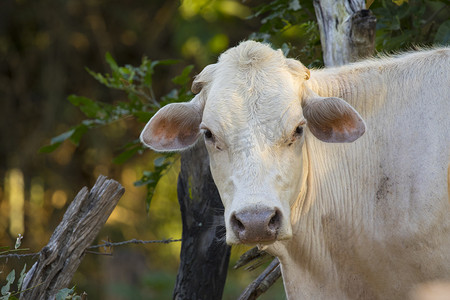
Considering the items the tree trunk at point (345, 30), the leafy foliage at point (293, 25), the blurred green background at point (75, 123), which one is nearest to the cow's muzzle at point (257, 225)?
the tree trunk at point (345, 30)

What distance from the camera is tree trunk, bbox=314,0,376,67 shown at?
15.7 feet

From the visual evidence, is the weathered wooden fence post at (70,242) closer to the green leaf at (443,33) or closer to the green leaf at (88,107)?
the green leaf at (88,107)

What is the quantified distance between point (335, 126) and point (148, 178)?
2279 millimetres

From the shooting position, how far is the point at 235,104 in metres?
3.68

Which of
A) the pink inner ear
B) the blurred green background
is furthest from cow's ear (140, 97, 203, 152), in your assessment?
the blurred green background

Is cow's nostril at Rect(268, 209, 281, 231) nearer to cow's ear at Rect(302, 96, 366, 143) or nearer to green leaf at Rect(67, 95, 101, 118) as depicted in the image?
cow's ear at Rect(302, 96, 366, 143)

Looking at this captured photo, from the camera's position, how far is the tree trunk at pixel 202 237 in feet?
16.0

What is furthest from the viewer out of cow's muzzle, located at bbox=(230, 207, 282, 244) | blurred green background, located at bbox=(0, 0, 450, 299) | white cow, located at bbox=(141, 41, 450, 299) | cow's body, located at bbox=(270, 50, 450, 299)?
blurred green background, located at bbox=(0, 0, 450, 299)

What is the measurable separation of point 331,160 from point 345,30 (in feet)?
3.99

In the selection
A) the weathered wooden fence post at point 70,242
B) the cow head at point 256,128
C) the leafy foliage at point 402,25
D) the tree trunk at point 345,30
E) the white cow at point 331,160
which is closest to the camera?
the cow head at point 256,128

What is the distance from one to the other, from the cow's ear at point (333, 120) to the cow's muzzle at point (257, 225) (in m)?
0.70

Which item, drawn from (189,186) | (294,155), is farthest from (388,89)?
(189,186)


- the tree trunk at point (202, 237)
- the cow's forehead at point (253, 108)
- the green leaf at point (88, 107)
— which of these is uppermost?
the cow's forehead at point (253, 108)

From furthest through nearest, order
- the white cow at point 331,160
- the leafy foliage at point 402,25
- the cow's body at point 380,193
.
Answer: the leafy foliage at point 402,25
the cow's body at point 380,193
the white cow at point 331,160
